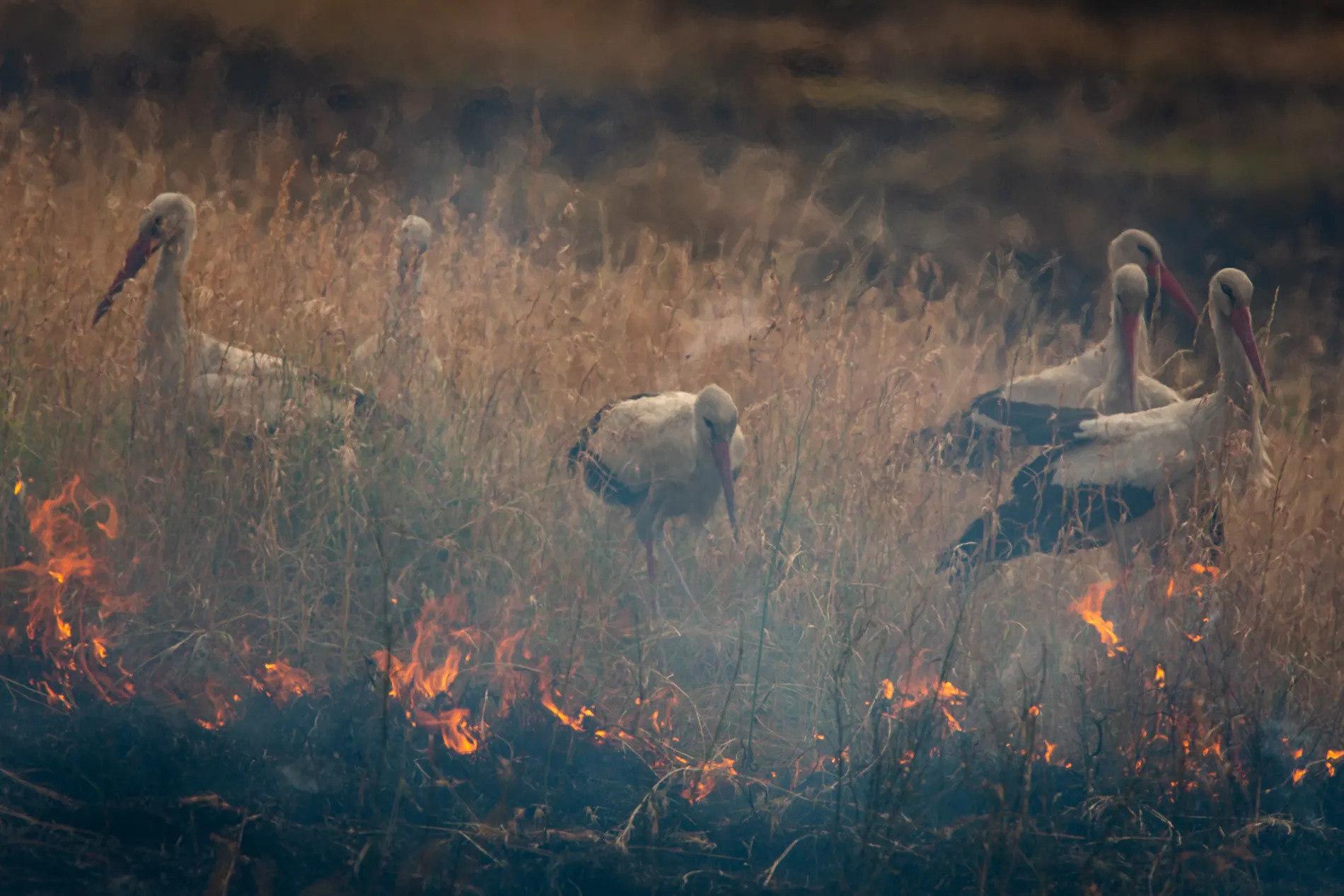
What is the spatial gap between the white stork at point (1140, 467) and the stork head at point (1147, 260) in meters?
0.54

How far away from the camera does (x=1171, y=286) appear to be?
4.27 meters

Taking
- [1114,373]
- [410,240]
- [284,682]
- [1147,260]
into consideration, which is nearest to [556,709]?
[284,682]

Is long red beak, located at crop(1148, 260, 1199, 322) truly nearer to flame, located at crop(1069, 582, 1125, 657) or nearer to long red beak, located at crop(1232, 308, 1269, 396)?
long red beak, located at crop(1232, 308, 1269, 396)

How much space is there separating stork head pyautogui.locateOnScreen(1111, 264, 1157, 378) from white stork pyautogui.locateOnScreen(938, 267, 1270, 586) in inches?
9.7

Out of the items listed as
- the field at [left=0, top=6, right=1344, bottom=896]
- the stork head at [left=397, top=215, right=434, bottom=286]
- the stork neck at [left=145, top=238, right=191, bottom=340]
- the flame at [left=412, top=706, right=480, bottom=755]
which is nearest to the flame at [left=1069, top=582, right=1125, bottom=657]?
the field at [left=0, top=6, right=1344, bottom=896]

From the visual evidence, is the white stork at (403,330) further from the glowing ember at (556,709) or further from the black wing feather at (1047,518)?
the black wing feather at (1047,518)

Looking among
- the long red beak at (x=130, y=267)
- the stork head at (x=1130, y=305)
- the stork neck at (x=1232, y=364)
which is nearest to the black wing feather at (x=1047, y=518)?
the stork neck at (x=1232, y=364)

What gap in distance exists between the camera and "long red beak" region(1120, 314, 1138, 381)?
12.9 feet

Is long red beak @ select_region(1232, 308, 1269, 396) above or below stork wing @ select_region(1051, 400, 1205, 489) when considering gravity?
above

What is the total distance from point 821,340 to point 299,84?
84.6 inches

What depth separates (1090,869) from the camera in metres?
2.45

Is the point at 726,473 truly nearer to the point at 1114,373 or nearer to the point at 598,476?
the point at 598,476

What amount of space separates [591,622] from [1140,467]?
1.63m

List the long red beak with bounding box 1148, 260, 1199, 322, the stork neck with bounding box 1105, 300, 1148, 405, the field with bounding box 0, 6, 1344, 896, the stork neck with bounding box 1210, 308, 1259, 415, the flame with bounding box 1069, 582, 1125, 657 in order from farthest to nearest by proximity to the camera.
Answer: the long red beak with bounding box 1148, 260, 1199, 322, the stork neck with bounding box 1105, 300, 1148, 405, the stork neck with bounding box 1210, 308, 1259, 415, the flame with bounding box 1069, 582, 1125, 657, the field with bounding box 0, 6, 1344, 896
